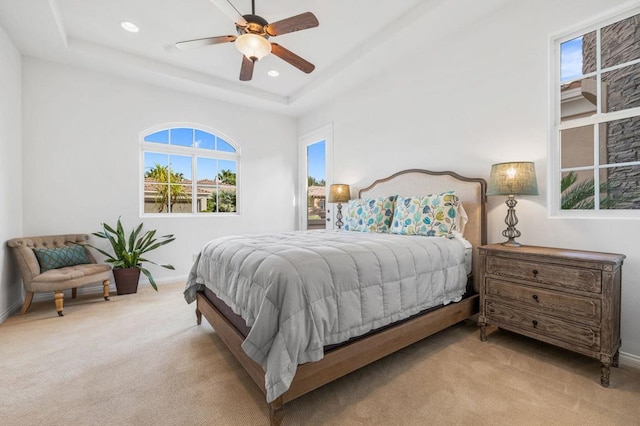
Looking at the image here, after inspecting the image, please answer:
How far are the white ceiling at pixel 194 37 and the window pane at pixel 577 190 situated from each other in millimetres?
1978

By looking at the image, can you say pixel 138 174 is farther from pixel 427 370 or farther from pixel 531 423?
pixel 531 423

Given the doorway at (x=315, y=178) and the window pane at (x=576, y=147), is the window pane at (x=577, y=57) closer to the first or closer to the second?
the window pane at (x=576, y=147)

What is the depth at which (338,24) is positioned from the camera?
3.03m

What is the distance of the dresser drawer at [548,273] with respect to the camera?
178 cm

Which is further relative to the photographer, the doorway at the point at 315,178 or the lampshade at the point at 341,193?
the doorway at the point at 315,178

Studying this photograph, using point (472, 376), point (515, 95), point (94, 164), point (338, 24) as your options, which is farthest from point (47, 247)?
point (515, 95)

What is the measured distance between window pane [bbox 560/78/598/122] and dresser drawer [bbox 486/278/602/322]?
4.86 ft

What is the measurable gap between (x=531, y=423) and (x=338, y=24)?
3.57 metres

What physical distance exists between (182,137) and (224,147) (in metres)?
0.66

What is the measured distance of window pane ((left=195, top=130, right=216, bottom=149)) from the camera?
15.1ft

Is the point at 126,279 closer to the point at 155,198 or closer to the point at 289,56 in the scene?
the point at 155,198

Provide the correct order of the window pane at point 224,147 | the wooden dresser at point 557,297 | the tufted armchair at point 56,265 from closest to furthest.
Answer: the wooden dresser at point 557,297 < the tufted armchair at point 56,265 < the window pane at point 224,147

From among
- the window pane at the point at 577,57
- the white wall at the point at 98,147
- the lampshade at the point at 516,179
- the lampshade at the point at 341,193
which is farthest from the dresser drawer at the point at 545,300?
the white wall at the point at 98,147

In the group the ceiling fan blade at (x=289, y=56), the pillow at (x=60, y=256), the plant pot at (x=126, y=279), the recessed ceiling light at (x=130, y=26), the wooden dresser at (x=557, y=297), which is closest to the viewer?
the wooden dresser at (x=557, y=297)
